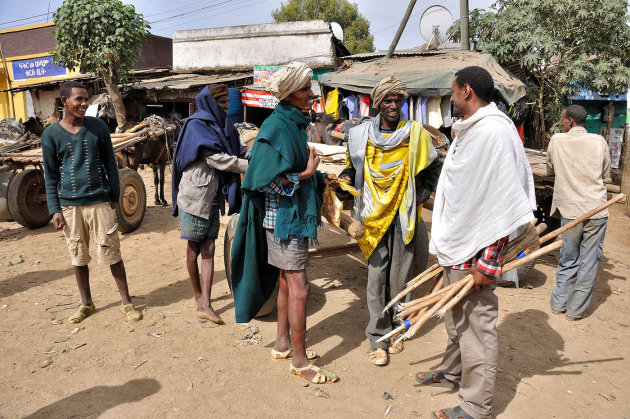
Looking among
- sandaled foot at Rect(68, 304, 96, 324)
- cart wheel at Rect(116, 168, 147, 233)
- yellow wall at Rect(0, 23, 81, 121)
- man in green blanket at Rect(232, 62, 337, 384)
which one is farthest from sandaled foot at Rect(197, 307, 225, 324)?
yellow wall at Rect(0, 23, 81, 121)

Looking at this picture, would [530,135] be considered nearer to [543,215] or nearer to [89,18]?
[543,215]

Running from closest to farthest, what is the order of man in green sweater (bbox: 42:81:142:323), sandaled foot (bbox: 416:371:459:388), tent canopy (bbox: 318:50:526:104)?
sandaled foot (bbox: 416:371:459:388) → man in green sweater (bbox: 42:81:142:323) → tent canopy (bbox: 318:50:526:104)

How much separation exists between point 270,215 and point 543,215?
4.40 m

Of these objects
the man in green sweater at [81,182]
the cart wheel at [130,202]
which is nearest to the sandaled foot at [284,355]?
the man in green sweater at [81,182]

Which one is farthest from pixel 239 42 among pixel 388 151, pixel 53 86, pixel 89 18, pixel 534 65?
pixel 388 151

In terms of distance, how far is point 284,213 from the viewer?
2914 mm

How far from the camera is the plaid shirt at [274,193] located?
2.82 m

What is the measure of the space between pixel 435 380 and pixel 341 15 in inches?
1373

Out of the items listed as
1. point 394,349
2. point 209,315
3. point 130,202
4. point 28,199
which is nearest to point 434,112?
point 130,202

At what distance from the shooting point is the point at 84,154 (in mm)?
3803

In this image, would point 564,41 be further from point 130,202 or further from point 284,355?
point 284,355

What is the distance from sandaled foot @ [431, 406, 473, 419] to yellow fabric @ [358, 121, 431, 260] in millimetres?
1147

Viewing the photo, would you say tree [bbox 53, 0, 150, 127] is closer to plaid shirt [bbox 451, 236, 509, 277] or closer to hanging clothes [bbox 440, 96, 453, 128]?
hanging clothes [bbox 440, 96, 453, 128]

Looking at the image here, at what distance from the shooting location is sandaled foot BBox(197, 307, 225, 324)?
3963mm
